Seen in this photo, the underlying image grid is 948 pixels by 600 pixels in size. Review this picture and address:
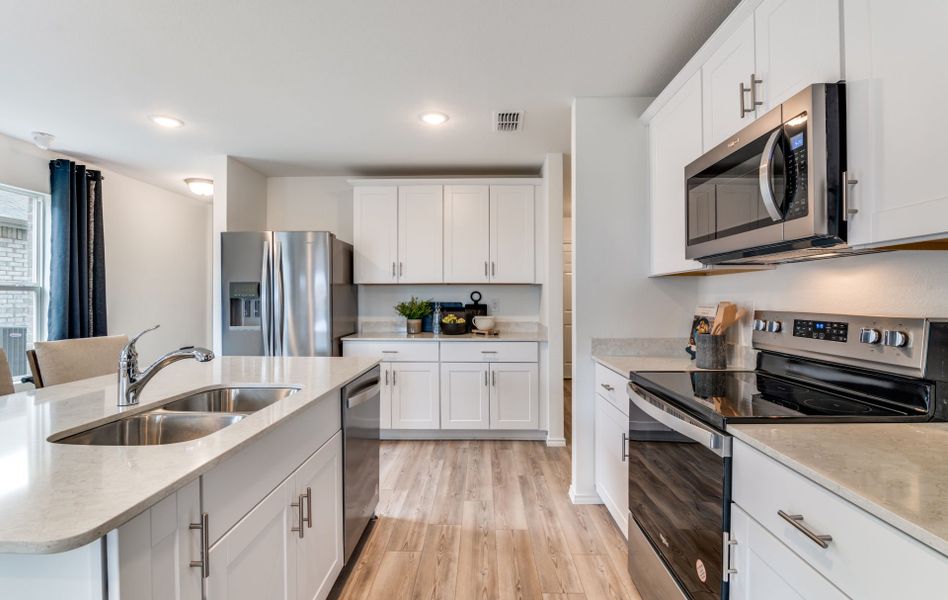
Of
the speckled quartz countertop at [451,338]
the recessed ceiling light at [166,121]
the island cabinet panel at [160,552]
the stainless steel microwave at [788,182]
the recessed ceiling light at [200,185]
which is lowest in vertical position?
the island cabinet panel at [160,552]

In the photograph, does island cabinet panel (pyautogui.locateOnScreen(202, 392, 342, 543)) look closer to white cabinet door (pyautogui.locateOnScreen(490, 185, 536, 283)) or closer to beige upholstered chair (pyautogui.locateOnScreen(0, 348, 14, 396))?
beige upholstered chair (pyautogui.locateOnScreen(0, 348, 14, 396))

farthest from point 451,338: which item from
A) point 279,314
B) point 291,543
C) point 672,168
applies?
point 291,543

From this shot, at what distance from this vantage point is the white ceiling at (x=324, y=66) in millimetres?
1800

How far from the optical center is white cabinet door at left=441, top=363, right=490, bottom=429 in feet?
11.9

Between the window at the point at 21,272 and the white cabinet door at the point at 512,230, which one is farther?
the white cabinet door at the point at 512,230

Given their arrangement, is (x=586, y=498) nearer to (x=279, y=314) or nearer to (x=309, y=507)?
(x=309, y=507)

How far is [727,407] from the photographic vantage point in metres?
1.26

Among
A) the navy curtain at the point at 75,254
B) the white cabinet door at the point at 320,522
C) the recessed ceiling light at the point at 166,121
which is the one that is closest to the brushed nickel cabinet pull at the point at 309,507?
the white cabinet door at the point at 320,522

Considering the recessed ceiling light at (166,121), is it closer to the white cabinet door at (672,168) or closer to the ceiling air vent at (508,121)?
the ceiling air vent at (508,121)

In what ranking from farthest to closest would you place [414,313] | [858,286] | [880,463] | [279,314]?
[414,313], [279,314], [858,286], [880,463]

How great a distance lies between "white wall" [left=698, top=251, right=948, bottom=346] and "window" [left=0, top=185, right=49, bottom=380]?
4.77m

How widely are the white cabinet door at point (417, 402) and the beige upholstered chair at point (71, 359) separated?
1851 mm

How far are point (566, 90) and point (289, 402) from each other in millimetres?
2140

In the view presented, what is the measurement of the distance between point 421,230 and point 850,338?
3059 mm
